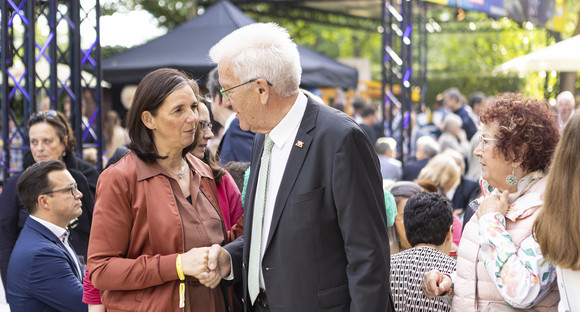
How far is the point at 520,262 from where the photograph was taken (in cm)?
240

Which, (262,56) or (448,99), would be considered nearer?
(262,56)

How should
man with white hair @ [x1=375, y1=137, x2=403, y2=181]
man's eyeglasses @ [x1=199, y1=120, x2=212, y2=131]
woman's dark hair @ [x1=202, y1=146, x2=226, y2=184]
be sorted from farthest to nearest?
man with white hair @ [x1=375, y1=137, x2=403, y2=181] → man's eyeglasses @ [x1=199, y1=120, x2=212, y2=131] → woman's dark hair @ [x1=202, y1=146, x2=226, y2=184]

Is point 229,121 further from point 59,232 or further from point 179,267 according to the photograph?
point 179,267

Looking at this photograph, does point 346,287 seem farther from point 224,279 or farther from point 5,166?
point 5,166

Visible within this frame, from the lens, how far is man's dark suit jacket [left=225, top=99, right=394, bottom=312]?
2.35 m

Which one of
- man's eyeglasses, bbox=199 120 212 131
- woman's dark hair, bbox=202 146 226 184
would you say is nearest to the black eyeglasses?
man's eyeglasses, bbox=199 120 212 131

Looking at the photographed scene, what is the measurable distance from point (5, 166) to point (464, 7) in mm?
9730

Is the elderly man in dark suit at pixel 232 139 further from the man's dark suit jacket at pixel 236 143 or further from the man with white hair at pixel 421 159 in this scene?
the man with white hair at pixel 421 159

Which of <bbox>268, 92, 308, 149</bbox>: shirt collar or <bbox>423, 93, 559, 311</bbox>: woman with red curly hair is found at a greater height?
<bbox>268, 92, 308, 149</bbox>: shirt collar

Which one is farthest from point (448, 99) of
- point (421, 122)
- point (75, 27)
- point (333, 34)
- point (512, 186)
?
point (333, 34)

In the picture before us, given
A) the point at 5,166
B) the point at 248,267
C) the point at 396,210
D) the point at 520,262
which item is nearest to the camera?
the point at 520,262

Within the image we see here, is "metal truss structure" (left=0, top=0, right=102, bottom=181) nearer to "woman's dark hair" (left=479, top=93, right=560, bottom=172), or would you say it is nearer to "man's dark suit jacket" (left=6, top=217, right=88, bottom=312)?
"man's dark suit jacket" (left=6, top=217, right=88, bottom=312)

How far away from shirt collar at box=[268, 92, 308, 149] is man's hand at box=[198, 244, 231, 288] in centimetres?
48

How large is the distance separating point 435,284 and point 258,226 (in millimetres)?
838
